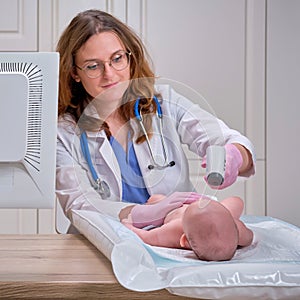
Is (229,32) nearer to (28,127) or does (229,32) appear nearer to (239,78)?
(239,78)

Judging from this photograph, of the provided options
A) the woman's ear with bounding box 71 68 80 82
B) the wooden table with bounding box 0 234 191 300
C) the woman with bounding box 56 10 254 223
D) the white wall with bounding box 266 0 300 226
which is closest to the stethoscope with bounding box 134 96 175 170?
the woman with bounding box 56 10 254 223

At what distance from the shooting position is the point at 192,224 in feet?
3.85

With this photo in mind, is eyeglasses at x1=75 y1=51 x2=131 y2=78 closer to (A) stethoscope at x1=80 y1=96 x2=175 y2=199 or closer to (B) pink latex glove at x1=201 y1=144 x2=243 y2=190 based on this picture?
(A) stethoscope at x1=80 y1=96 x2=175 y2=199

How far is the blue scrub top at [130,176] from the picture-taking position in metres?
1.42

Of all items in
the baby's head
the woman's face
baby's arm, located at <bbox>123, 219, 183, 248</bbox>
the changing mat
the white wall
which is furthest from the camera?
the white wall

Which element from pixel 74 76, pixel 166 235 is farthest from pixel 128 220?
pixel 74 76

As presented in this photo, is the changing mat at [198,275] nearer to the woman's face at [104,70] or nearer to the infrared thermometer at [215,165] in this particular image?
the infrared thermometer at [215,165]

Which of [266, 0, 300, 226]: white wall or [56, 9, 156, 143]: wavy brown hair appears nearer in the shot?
[56, 9, 156, 143]: wavy brown hair

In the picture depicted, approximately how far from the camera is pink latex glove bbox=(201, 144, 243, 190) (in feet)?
4.53

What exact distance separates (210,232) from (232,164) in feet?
1.05

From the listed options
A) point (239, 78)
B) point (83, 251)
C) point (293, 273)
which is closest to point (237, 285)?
point (293, 273)

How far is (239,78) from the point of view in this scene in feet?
10.0

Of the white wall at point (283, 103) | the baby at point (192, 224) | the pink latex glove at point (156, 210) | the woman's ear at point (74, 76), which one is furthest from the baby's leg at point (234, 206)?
the white wall at point (283, 103)

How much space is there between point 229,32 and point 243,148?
1.58 metres
